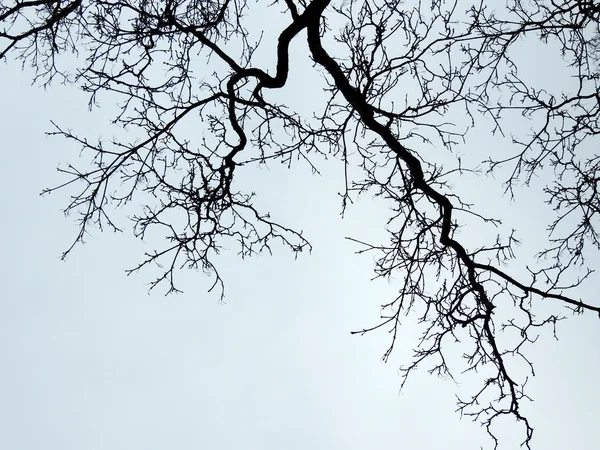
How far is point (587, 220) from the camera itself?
17.4 ft

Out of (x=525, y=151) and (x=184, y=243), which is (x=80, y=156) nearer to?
(x=184, y=243)

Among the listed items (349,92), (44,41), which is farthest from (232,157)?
(44,41)

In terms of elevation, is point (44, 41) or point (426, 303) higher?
point (44, 41)

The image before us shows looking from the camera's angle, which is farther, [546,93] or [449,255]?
[449,255]

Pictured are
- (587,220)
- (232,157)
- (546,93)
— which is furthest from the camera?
(232,157)

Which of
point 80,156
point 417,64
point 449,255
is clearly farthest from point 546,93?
point 80,156

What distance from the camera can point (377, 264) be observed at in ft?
16.8

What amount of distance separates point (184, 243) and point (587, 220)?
4266mm

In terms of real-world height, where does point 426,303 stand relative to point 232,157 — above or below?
below

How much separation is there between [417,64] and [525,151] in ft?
4.75

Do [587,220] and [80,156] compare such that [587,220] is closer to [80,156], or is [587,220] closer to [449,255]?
[449,255]

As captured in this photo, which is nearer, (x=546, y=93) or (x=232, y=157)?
(x=546, y=93)

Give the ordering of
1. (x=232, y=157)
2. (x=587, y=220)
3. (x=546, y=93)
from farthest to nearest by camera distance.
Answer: (x=232, y=157)
(x=587, y=220)
(x=546, y=93)

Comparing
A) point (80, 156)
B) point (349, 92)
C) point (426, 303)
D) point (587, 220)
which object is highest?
point (349, 92)
